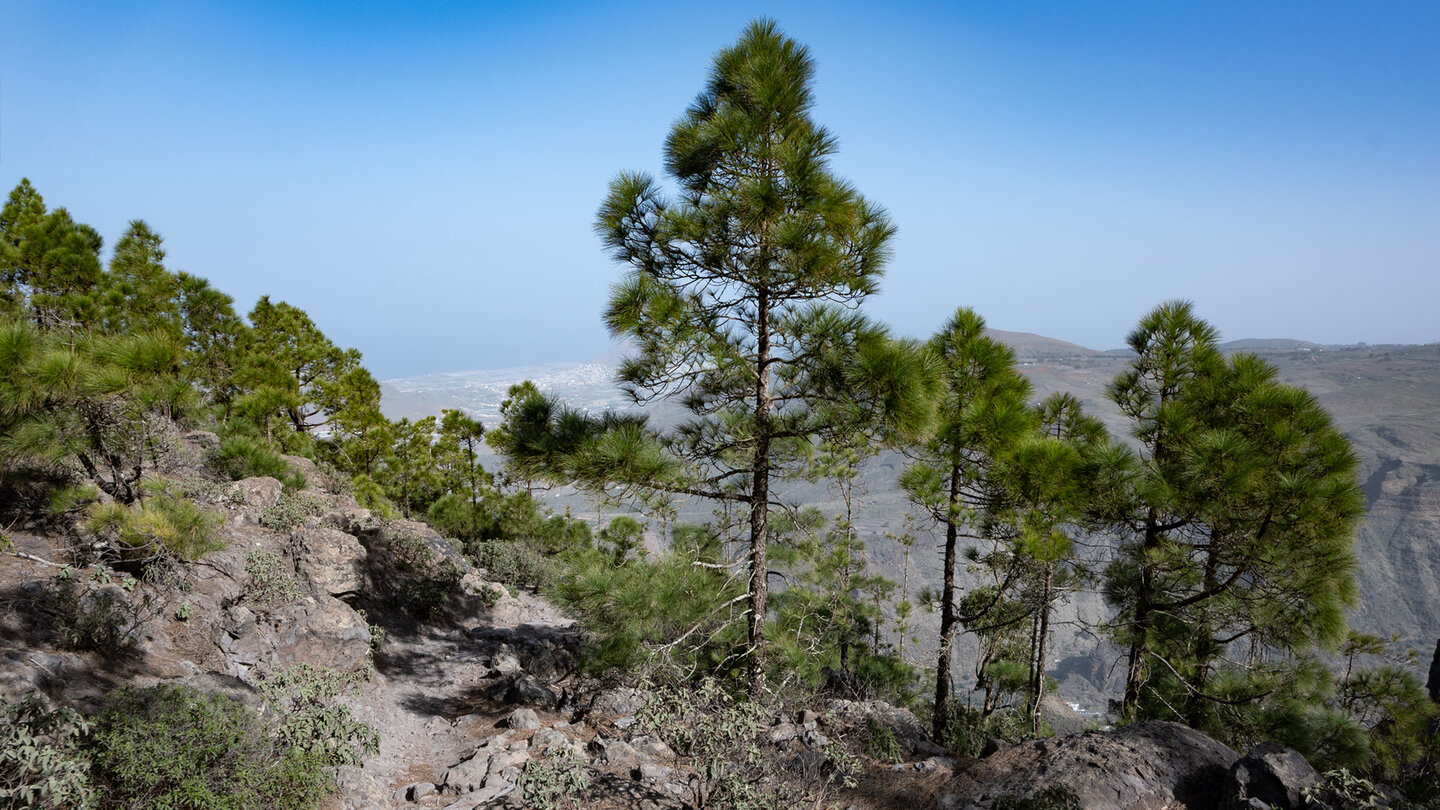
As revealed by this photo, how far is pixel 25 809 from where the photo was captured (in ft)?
11.7

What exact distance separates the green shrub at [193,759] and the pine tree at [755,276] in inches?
158

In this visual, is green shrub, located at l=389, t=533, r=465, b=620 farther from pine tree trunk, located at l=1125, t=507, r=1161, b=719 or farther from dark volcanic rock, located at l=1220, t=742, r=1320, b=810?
dark volcanic rock, located at l=1220, t=742, r=1320, b=810

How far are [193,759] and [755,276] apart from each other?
5931 mm

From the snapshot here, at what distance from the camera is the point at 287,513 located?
32.5 feet

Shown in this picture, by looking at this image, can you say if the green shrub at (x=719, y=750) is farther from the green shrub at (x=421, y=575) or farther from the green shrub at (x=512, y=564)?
the green shrub at (x=512, y=564)

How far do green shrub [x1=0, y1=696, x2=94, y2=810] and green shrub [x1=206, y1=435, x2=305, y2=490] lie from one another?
842 cm

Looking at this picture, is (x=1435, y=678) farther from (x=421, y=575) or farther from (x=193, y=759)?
(x=193, y=759)

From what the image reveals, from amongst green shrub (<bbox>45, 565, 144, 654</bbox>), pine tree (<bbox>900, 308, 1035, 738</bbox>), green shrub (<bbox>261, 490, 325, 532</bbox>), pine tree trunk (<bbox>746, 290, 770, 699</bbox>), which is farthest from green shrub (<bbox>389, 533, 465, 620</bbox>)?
pine tree (<bbox>900, 308, 1035, 738</bbox>)

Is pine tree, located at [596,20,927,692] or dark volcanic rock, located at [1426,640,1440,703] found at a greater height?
pine tree, located at [596,20,927,692]

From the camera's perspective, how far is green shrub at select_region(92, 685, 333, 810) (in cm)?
410

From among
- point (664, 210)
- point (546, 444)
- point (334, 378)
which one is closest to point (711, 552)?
point (546, 444)

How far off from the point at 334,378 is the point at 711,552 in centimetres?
1533

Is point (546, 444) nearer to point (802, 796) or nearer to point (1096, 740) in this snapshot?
point (802, 796)

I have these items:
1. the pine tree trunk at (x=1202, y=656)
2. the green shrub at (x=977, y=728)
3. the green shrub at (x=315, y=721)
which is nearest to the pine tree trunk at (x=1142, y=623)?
the pine tree trunk at (x=1202, y=656)
